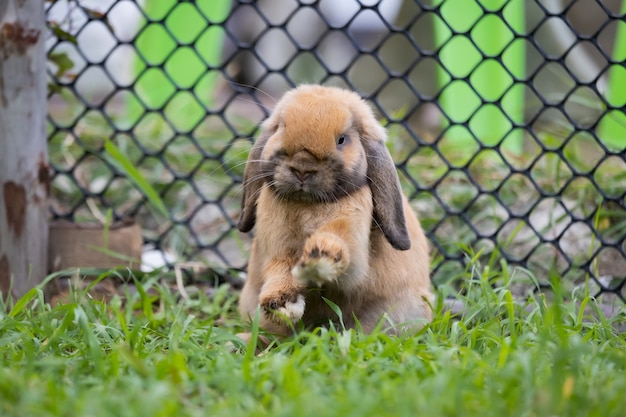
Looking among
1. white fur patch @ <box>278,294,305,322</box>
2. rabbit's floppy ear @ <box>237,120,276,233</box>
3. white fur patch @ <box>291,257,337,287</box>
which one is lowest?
white fur patch @ <box>278,294,305,322</box>

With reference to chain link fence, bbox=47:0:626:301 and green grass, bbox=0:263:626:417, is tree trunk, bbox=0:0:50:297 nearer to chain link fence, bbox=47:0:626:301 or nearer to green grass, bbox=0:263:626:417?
chain link fence, bbox=47:0:626:301

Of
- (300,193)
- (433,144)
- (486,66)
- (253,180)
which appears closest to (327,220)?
(300,193)

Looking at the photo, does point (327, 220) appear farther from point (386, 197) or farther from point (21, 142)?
point (21, 142)

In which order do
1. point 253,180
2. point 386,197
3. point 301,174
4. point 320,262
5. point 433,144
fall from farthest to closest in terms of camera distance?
point 433,144 < point 253,180 < point 386,197 < point 301,174 < point 320,262

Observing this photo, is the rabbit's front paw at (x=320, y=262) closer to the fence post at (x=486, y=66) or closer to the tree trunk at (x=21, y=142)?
the tree trunk at (x=21, y=142)

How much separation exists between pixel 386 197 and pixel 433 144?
1.19 meters

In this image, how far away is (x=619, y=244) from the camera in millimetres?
3346

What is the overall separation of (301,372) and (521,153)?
2.87 metres

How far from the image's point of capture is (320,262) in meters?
2.17

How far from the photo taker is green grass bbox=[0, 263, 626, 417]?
5.41 ft

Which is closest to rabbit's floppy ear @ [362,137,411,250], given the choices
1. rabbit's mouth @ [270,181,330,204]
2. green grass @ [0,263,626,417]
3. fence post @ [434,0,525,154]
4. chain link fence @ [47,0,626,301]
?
rabbit's mouth @ [270,181,330,204]

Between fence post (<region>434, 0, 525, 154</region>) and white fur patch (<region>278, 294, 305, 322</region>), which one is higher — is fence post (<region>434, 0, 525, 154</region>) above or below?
above

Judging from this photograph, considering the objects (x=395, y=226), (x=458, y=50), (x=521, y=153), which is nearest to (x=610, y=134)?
(x=521, y=153)

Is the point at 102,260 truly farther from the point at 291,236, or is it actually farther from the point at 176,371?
the point at 176,371
